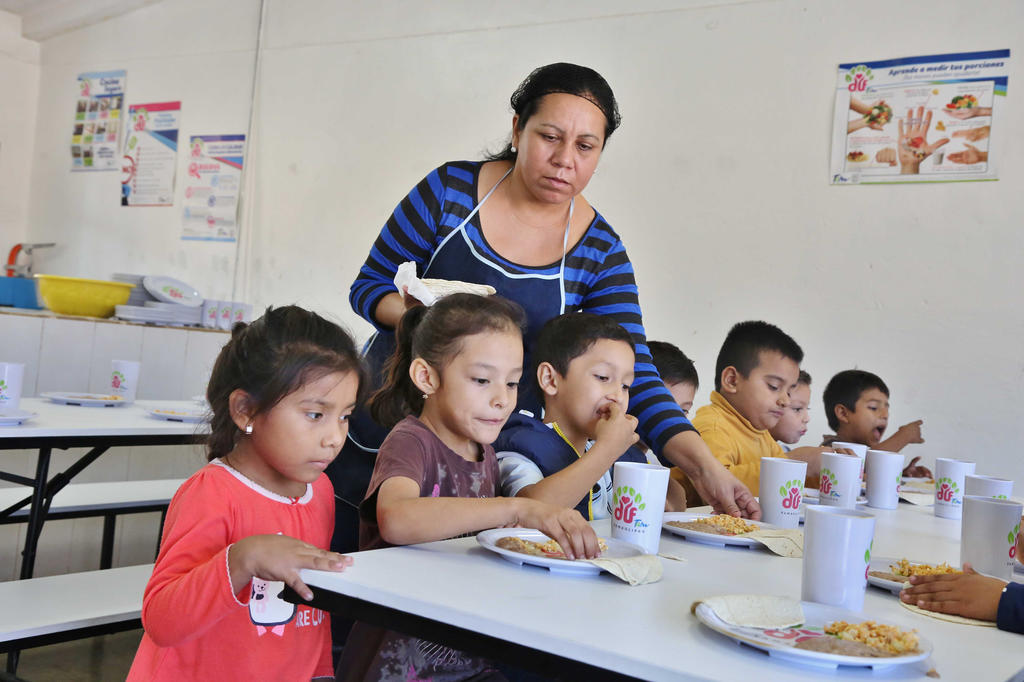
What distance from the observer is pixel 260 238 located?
18.5 feet

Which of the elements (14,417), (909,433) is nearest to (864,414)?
(909,433)

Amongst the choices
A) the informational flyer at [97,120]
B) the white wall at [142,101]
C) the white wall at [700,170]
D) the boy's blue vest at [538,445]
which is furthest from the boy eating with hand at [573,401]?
the informational flyer at [97,120]

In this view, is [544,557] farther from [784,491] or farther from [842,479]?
[842,479]

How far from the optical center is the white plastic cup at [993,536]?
1.26m

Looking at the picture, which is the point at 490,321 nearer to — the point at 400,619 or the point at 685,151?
the point at 400,619

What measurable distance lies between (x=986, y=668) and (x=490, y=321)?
889 mm

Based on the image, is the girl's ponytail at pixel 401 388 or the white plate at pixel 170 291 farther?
the white plate at pixel 170 291

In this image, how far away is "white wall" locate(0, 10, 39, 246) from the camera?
670 centimetres

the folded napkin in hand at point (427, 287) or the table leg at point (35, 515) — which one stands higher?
the folded napkin in hand at point (427, 287)

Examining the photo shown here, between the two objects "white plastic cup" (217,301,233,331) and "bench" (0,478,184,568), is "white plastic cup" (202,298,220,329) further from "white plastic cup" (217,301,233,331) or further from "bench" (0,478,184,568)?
"bench" (0,478,184,568)

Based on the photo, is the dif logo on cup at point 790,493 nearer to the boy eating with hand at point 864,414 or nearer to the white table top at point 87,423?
the white table top at point 87,423

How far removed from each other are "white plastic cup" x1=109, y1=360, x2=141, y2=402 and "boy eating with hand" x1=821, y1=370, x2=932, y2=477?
259 cm

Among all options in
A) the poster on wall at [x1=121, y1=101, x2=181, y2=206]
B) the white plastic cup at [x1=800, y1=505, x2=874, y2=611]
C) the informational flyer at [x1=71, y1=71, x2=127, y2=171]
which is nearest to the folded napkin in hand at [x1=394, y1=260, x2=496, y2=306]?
the white plastic cup at [x1=800, y1=505, x2=874, y2=611]

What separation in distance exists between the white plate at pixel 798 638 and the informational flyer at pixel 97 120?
6.48 meters
